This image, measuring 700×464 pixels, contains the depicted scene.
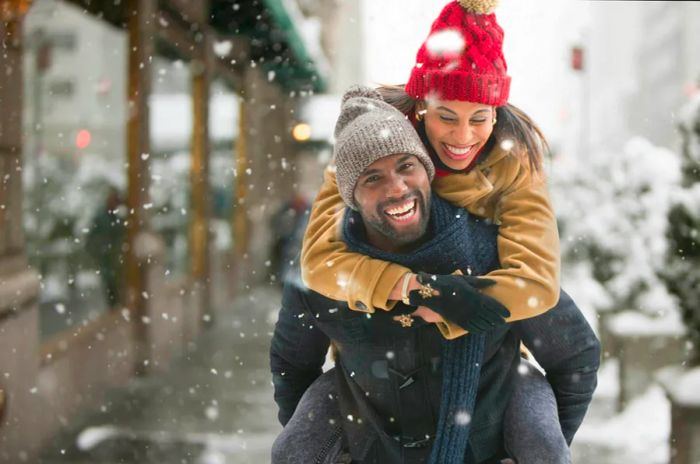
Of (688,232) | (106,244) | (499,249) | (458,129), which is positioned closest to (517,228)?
(499,249)

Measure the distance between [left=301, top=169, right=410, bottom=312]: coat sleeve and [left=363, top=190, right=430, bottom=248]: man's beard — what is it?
0.24ft

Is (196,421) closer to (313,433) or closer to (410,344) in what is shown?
(313,433)

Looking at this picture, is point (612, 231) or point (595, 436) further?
point (612, 231)

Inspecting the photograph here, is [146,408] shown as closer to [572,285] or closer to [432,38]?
[572,285]

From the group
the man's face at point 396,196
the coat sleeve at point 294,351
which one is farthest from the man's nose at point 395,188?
the coat sleeve at point 294,351

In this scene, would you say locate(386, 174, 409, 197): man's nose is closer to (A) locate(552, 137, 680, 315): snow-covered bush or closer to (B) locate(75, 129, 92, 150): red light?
(A) locate(552, 137, 680, 315): snow-covered bush

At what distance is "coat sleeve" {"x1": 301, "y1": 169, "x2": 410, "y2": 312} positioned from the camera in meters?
1.90

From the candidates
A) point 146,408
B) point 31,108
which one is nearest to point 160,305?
→ point 146,408

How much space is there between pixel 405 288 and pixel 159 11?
803 cm

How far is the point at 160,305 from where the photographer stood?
30.5ft

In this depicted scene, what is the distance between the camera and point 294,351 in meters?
2.28

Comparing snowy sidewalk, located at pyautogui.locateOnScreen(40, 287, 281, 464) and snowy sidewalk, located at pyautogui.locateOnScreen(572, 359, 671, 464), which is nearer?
snowy sidewalk, located at pyautogui.locateOnScreen(572, 359, 671, 464)

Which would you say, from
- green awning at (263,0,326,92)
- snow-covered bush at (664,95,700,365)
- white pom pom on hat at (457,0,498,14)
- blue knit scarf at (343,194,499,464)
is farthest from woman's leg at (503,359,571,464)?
green awning at (263,0,326,92)

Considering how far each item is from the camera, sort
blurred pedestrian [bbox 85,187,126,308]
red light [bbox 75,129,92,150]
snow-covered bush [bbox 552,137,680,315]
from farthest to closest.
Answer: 1. red light [bbox 75,129,92,150]
2. blurred pedestrian [bbox 85,187,126,308]
3. snow-covered bush [bbox 552,137,680,315]
